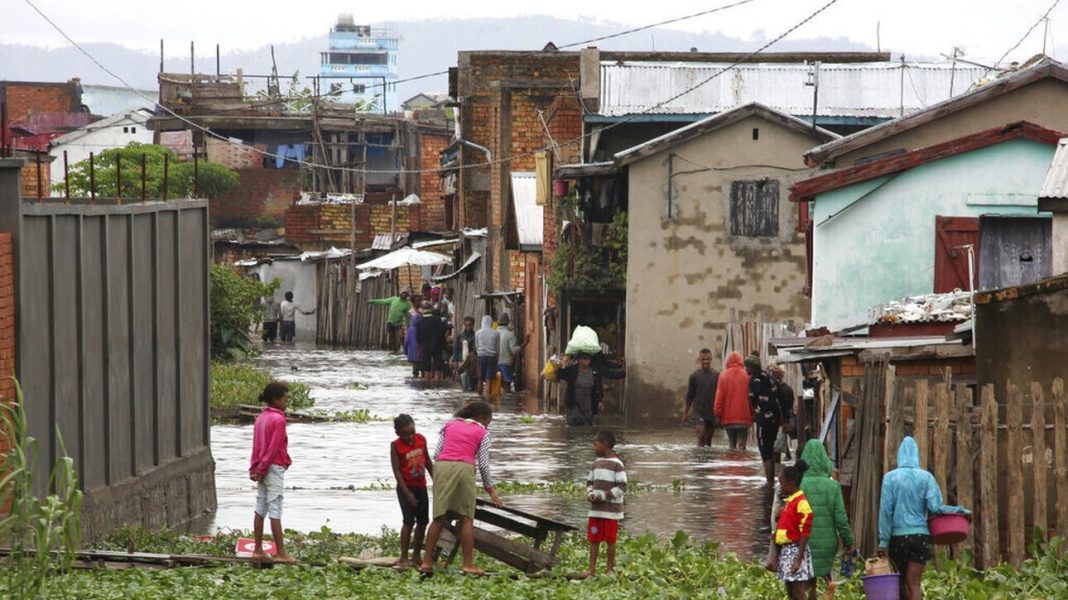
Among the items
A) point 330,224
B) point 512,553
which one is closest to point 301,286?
point 330,224

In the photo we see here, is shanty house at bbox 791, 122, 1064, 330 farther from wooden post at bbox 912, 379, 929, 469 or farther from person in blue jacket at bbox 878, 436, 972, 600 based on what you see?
person in blue jacket at bbox 878, 436, 972, 600

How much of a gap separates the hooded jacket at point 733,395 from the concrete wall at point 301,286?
39707 millimetres

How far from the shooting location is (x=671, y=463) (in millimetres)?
24406

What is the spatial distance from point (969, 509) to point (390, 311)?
37643 mm

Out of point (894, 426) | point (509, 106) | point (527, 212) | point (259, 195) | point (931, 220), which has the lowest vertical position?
point (894, 426)

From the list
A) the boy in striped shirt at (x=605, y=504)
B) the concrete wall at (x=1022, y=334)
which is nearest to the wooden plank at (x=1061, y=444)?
the concrete wall at (x=1022, y=334)

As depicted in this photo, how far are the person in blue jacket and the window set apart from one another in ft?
63.1

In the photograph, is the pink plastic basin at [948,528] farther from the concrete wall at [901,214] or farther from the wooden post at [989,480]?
the concrete wall at [901,214]

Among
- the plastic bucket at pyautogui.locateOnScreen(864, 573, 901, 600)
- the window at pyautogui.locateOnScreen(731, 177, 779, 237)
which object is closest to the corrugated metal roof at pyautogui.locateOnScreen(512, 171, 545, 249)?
the window at pyautogui.locateOnScreen(731, 177, 779, 237)

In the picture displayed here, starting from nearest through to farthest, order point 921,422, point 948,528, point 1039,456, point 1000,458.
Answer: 1. point 948,528
2. point 1039,456
3. point 1000,458
4. point 921,422

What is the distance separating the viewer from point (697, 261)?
104ft

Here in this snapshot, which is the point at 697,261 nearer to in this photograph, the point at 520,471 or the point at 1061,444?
the point at 520,471

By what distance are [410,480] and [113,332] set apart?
3172mm

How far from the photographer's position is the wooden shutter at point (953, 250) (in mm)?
22609
